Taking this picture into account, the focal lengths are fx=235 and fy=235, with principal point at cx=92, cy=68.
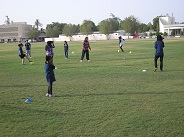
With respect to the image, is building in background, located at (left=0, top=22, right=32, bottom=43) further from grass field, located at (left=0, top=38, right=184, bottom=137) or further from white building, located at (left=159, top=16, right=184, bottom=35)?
grass field, located at (left=0, top=38, right=184, bottom=137)

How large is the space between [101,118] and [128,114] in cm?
73

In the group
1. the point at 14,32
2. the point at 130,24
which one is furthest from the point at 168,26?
the point at 14,32

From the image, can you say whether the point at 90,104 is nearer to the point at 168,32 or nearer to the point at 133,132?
the point at 133,132

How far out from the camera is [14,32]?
463ft

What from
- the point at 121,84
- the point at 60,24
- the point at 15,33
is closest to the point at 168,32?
the point at 60,24

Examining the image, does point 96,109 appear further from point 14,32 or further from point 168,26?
point 14,32

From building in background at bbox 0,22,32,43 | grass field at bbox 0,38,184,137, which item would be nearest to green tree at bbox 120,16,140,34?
building in background at bbox 0,22,32,43

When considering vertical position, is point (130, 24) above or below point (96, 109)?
above

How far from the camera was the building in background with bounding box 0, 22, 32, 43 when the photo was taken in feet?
458

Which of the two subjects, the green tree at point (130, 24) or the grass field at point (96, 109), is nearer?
the grass field at point (96, 109)

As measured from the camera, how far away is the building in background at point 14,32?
458ft

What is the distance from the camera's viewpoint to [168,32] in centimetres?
10694

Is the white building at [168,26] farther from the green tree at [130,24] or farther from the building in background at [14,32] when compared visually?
the building in background at [14,32]

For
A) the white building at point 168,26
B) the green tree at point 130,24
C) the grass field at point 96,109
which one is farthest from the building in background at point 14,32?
the grass field at point 96,109
